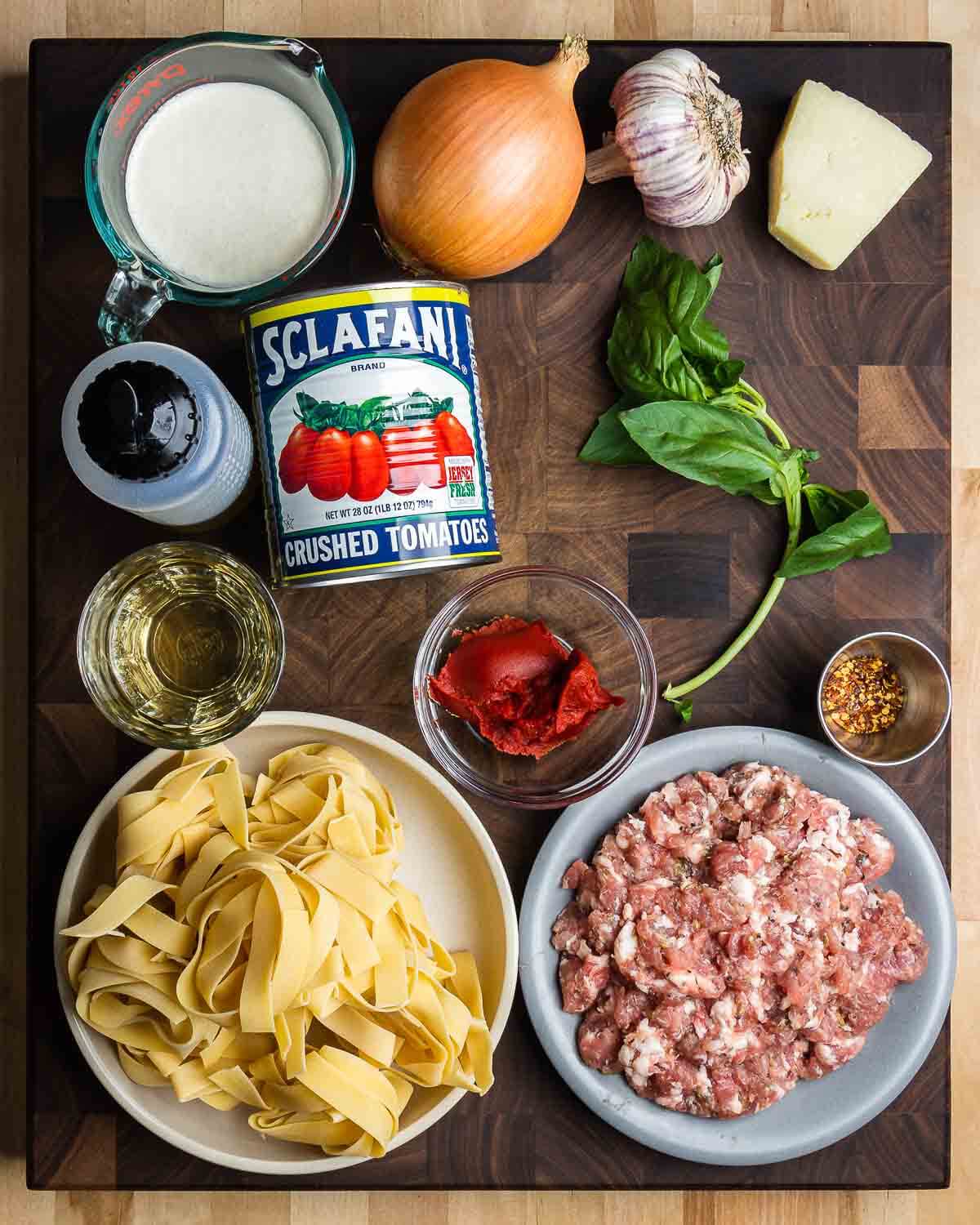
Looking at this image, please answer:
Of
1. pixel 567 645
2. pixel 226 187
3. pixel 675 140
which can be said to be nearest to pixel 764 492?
pixel 567 645

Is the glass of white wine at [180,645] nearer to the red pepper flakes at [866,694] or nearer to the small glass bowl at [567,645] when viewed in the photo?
the small glass bowl at [567,645]

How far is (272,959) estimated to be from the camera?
1.09m

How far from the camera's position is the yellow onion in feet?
3.70

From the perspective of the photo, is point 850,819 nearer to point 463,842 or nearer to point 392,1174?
point 463,842

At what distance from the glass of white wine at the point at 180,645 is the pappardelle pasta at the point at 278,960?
7 centimetres

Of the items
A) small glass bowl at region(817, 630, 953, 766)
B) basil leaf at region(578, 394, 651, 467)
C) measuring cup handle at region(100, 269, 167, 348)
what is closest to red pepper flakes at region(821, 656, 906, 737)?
small glass bowl at region(817, 630, 953, 766)

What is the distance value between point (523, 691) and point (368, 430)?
34 cm

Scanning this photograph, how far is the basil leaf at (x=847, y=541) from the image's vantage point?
1.22 metres

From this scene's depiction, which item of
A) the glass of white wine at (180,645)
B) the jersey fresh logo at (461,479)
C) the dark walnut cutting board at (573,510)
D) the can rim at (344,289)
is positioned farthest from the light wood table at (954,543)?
the jersey fresh logo at (461,479)

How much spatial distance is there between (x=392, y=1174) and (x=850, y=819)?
0.70 m

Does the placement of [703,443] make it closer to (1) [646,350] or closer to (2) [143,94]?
(1) [646,350]

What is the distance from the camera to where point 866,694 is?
129 centimetres

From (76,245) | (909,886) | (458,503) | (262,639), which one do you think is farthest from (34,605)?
(909,886)

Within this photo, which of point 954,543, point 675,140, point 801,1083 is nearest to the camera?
point 675,140
